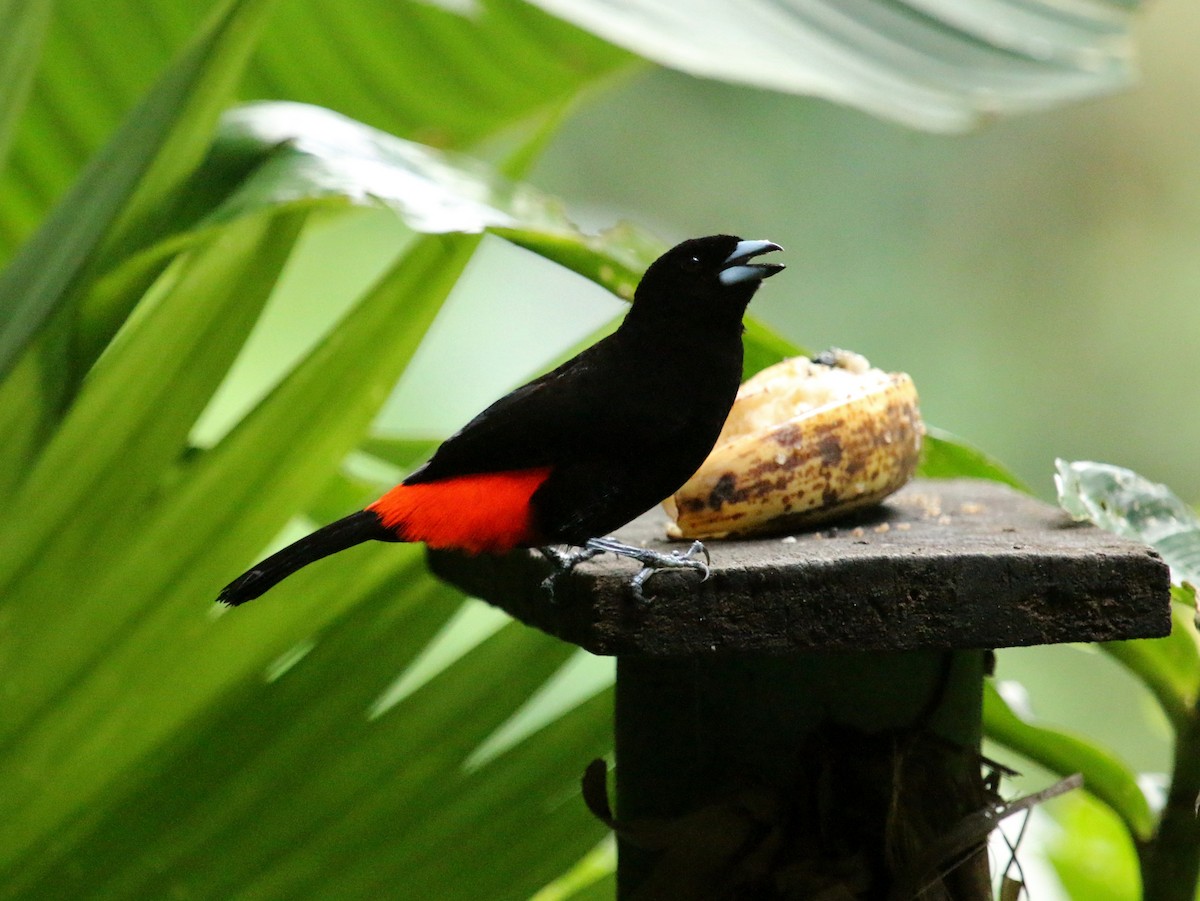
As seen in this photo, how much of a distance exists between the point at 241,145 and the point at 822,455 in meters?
0.59

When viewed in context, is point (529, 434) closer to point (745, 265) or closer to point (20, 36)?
point (745, 265)

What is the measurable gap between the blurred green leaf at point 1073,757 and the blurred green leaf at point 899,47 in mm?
598

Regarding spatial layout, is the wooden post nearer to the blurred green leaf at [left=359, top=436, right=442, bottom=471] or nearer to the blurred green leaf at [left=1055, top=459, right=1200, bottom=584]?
the blurred green leaf at [left=1055, top=459, right=1200, bottom=584]

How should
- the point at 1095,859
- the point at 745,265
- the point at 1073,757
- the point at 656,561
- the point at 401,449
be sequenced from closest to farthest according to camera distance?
the point at 656,561 < the point at 745,265 < the point at 1073,757 < the point at 401,449 < the point at 1095,859

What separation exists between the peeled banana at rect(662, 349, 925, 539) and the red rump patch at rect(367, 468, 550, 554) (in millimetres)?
168

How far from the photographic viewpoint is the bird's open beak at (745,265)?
1.06 m

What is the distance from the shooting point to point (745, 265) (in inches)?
42.5

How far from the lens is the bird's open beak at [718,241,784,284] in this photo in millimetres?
1062

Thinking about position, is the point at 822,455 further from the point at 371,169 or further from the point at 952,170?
the point at 952,170

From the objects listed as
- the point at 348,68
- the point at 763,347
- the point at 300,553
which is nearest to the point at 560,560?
the point at 300,553

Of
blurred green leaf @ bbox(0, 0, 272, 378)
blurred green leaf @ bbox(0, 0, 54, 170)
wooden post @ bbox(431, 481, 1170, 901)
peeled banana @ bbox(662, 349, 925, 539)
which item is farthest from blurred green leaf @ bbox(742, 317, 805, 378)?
blurred green leaf @ bbox(0, 0, 54, 170)

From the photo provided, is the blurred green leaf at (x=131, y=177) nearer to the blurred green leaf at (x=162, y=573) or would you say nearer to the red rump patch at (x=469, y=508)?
the blurred green leaf at (x=162, y=573)

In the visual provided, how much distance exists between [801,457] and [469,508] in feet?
0.94

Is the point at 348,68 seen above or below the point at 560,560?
above
